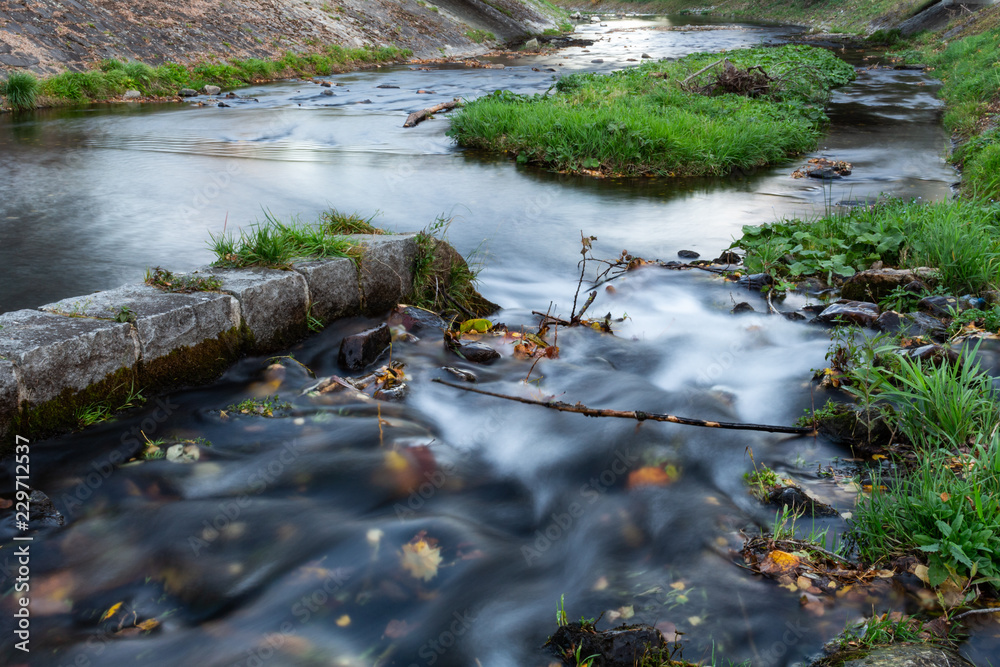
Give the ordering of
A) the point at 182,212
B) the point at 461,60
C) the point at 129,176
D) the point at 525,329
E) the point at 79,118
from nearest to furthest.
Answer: the point at 525,329
the point at 182,212
the point at 129,176
the point at 79,118
the point at 461,60

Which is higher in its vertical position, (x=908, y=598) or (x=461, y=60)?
(x=461, y=60)

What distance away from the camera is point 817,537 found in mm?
2779

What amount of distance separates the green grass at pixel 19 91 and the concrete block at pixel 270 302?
13.1 metres

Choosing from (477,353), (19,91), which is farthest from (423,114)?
(477,353)

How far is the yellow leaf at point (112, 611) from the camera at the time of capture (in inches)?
98.1

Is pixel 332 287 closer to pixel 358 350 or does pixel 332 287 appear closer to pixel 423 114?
pixel 358 350

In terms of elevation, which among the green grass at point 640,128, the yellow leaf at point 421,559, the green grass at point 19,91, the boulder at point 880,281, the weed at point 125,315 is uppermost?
the green grass at point 19,91

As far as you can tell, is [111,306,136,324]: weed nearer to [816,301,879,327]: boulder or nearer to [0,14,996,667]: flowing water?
[0,14,996,667]: flowing water

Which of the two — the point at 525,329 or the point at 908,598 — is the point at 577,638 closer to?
the point at 908,598

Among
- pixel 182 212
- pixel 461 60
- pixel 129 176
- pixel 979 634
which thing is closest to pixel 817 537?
pixel 979 634

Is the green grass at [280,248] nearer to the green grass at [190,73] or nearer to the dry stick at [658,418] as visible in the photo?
the dry stick at [658,418]

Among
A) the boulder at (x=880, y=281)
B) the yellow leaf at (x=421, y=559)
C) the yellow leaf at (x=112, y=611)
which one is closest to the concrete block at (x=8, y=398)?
the yellow leaf at (x=112, y=611)

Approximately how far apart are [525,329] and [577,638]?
9.68ft

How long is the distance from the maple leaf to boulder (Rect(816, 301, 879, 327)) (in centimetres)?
344
